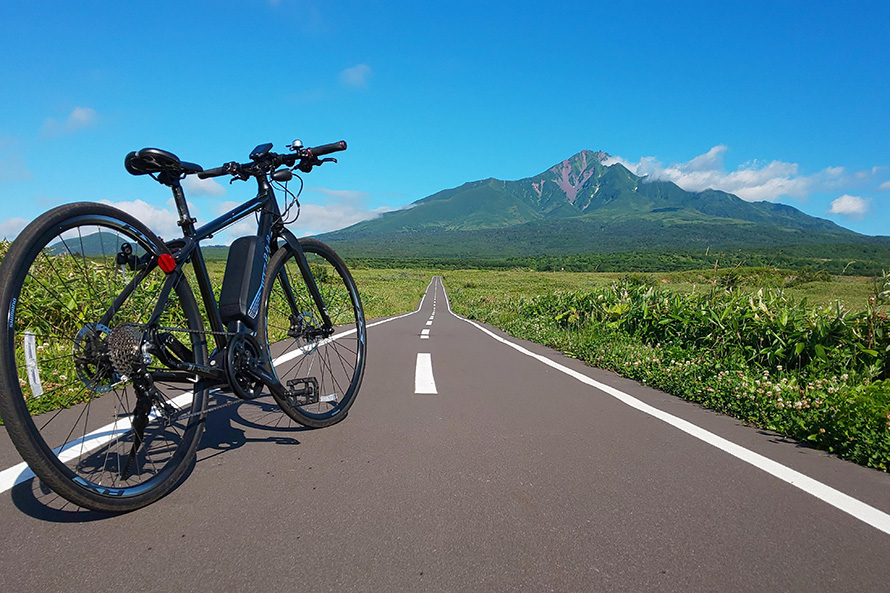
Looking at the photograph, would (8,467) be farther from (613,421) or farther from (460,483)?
(613,421)

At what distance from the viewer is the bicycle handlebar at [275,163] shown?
3236 millimetres

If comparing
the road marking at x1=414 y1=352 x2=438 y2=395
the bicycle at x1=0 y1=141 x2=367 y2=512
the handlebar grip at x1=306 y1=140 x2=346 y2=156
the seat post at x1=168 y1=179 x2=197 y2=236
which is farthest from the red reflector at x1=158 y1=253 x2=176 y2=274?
the road marking at x1=414 y1=352 x2=438 y2=395

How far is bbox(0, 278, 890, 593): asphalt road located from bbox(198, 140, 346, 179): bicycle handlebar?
5.75ft

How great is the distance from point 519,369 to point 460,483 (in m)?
4.19

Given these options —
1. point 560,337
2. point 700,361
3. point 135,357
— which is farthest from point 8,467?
point 560,337

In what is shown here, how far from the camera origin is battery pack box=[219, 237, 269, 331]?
2973 millimetres

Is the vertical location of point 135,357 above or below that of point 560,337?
above

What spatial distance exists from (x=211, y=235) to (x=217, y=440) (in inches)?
52.8

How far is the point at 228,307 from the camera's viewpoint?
2.97 meters

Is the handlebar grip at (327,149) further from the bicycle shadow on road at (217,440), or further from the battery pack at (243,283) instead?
the bicycle shadow on road at (217,440)

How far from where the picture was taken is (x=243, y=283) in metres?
3.05

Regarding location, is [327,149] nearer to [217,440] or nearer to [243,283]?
[243,283]

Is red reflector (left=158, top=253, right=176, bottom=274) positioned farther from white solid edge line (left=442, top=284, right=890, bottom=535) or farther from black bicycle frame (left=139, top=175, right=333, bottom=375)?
white solid edge line (left=442, top=284, right=890, bottom=535)

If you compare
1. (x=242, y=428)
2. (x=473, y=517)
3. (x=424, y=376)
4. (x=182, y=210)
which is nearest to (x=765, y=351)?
(x=424, y=376)
